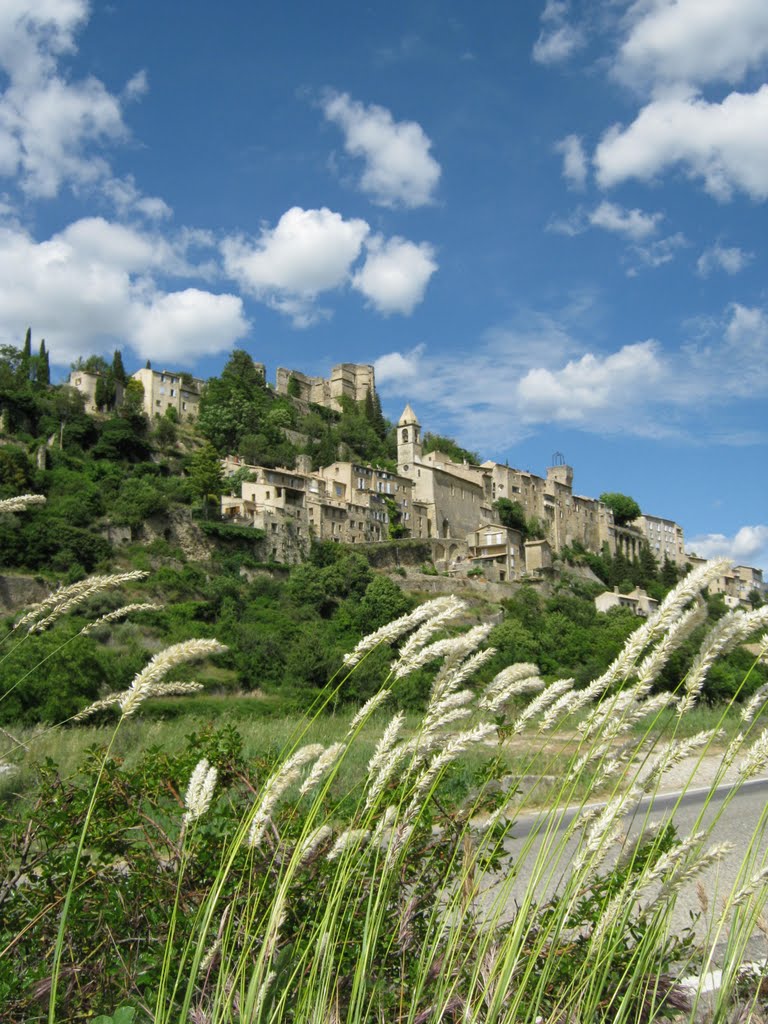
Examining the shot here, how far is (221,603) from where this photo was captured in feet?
159

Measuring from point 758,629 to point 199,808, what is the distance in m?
1.51

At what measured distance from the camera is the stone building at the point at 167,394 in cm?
8625

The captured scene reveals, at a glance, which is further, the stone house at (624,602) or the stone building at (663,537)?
the stone building at (663,537)

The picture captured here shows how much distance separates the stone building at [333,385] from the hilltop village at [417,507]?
8.3 inches

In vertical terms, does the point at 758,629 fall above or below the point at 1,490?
below

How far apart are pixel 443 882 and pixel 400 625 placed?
102 centimetres

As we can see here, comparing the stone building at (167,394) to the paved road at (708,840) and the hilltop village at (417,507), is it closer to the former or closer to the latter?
the hilltop village at (417,507)

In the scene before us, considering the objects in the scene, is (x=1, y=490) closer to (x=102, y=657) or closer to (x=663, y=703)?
(x=102, y=657)

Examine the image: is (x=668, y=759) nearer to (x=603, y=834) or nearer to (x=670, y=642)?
(x=603, y=834)

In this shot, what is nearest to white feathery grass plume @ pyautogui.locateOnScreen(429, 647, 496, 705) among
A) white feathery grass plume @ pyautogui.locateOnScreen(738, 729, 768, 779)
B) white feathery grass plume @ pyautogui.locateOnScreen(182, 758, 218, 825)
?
white feathery grass plume @ pyautogui.locateOnScreen(182, 758, 218, 825)

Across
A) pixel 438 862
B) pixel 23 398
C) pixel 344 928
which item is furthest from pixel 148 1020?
pixel 23 398

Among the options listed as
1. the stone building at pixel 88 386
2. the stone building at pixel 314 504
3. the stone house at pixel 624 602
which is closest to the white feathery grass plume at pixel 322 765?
the stone building at pixel 314 504

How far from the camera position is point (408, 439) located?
3585 inches

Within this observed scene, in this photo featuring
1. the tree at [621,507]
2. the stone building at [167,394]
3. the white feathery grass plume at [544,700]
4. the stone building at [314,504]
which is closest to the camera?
the white feathery grass plume at [544,700]
